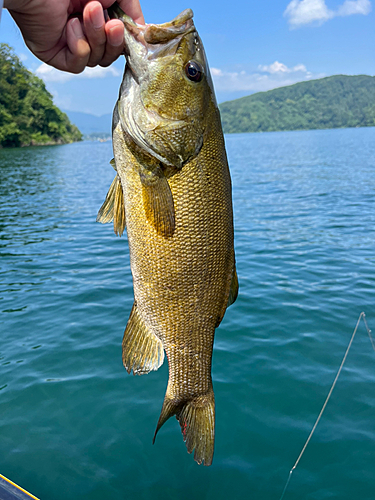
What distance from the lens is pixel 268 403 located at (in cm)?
614

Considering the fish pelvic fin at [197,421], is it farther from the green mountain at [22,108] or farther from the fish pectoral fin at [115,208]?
the green mountain at [22,108]

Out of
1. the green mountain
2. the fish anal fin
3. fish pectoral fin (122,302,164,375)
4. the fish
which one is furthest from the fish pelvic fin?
the green mountain

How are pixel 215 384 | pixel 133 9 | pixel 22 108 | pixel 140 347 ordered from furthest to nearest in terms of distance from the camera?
1. pixel 22 108
2. pixel 215 384
3. pixel 140 347
4. pixel 133 9

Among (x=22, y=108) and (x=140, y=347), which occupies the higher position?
(x=22, y=108)

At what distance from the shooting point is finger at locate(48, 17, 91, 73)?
232 centimetres

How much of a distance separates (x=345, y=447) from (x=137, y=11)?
17.3ft

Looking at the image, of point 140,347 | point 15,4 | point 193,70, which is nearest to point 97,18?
Result: point 15,4

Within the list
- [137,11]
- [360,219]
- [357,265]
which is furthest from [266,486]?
[360,219]

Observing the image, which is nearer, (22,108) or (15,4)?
(15,4)

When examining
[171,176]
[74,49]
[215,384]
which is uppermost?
[74,49]

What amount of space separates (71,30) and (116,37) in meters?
0.31

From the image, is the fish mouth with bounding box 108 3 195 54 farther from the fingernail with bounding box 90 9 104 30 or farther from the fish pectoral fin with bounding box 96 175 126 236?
the fish pectoral fin with bounding box 96 175 126 236

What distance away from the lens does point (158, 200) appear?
7.37 feet

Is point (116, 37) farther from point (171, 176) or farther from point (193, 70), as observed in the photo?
point (171, 176)
